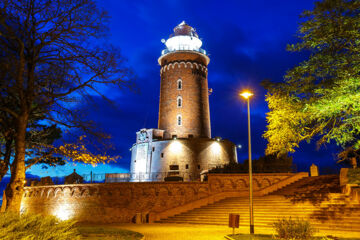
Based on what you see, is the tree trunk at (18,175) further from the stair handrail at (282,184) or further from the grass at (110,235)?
the stair handrail at (282,184)

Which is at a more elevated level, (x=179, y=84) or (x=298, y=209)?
(x=179, y=84)

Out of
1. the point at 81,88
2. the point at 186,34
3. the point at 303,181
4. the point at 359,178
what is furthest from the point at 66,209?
the point at 186,34

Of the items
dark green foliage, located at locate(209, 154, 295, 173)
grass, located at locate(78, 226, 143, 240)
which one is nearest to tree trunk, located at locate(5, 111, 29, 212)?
Result: grass, located at locate(78, 226, 143, 240)

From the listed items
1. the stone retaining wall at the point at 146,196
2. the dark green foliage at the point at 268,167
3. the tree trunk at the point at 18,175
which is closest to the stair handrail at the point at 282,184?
the stone retaining wall at the point at 146,196

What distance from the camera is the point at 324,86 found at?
16.8m

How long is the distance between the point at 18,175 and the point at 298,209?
15.9 meters

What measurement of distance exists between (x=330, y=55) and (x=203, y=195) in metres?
15.1

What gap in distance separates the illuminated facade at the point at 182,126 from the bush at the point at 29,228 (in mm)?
25588

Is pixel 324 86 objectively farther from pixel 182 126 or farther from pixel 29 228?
pixel 182 126

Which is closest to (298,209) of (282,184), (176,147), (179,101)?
(282,184)

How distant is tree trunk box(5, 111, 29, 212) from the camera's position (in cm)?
1152

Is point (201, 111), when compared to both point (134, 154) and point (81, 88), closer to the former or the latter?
point (134, 154)

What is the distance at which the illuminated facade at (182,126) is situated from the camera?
123 feet

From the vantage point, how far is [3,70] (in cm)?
1121
